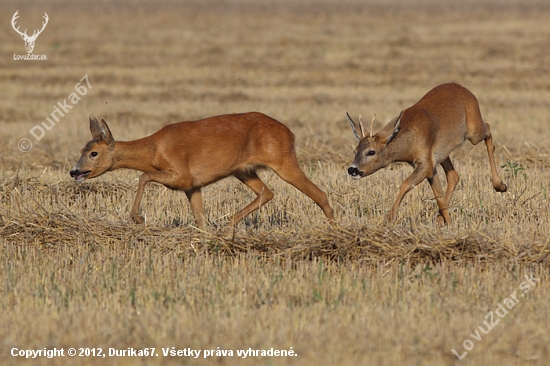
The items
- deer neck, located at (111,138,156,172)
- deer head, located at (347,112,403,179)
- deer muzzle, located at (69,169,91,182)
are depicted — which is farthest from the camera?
deer head, located at (347,112,403,179)

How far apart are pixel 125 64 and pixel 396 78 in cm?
916

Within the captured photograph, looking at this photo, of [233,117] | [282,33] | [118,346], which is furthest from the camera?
[282,33]

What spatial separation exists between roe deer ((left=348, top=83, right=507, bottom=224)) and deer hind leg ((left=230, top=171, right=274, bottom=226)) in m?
1.02

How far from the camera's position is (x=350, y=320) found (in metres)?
6.54

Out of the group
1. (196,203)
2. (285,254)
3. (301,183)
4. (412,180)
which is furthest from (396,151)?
(196,203)

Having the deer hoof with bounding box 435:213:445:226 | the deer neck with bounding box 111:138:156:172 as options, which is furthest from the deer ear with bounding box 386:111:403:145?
the deer neck with bounding box 111:138:156:172

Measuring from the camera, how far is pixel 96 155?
9.18 m

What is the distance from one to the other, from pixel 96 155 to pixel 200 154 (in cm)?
110

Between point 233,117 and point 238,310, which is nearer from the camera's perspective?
point 238,310

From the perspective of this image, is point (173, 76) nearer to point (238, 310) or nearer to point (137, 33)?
point (137, 33)

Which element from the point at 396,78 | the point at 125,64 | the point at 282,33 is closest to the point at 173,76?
the point at 125,64

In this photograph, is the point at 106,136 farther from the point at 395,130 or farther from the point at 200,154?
the point at 395,130

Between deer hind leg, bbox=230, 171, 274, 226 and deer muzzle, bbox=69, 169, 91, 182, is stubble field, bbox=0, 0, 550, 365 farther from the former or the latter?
deer muzzle, bbox=69, 169, 91, 182

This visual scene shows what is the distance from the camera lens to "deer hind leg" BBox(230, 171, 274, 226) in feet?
32.0
